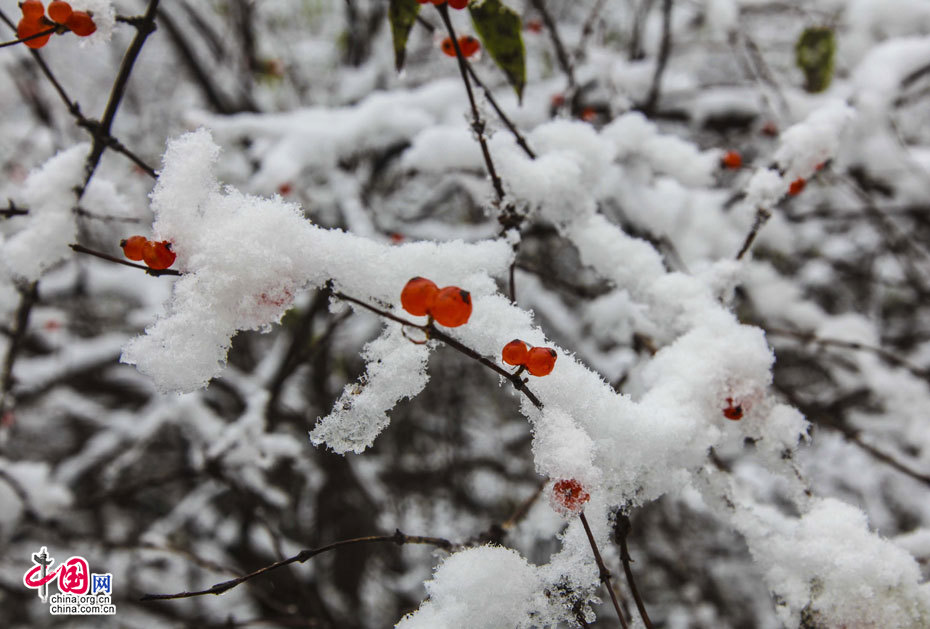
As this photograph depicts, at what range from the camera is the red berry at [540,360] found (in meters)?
0.63

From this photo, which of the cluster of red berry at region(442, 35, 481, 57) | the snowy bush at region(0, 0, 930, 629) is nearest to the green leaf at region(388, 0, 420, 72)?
the snowy bush at region(0, 0, 930, 629)

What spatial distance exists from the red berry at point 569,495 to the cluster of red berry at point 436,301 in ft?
0.76

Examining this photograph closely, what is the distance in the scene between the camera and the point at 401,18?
3.03 ft

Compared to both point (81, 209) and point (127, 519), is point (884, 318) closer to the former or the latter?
point (81, 209)

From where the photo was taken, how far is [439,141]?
146cm

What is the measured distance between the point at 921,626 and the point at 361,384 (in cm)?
84

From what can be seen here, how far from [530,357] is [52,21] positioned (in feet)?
3.06

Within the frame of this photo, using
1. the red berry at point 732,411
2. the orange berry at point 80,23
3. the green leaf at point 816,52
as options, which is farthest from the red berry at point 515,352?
the green leaf at point 816,52

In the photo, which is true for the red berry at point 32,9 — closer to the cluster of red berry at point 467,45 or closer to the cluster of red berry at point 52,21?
the cluster of red berry at point 52,21

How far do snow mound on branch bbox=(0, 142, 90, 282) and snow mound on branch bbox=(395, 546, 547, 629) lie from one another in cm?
93

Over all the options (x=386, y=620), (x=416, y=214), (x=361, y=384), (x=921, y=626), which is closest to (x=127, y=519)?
(x=386, y=620)

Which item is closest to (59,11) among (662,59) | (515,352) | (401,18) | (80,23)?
(80,23)

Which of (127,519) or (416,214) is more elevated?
(416,214)

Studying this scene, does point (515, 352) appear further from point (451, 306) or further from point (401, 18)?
point (401, 18)
